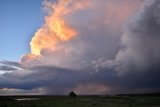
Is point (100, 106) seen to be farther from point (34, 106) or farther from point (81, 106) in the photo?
point (34, 106)

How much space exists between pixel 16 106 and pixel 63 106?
15.6 m

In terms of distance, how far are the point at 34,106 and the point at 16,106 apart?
22.2 feet

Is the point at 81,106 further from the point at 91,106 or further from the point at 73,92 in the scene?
the point at 73,92

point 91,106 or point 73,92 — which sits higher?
point 73,92

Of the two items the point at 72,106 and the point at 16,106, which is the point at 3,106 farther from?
the point at 72,106

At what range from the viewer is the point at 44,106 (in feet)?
280

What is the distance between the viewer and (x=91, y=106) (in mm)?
88625

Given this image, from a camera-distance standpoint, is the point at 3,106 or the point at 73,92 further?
the point at 73,92

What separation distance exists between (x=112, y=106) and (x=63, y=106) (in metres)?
16.6

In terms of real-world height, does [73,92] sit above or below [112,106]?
above

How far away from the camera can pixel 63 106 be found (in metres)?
88.6

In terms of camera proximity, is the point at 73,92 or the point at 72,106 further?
the point at 73,92

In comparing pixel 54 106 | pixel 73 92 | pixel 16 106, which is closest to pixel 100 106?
pixel 54 106

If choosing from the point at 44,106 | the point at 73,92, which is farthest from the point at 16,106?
the point at 73,92
